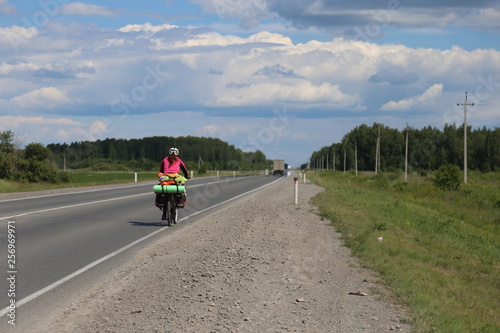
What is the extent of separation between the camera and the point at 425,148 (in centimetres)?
15200

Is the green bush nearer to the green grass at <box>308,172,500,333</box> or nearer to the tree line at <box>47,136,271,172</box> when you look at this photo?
the green grass at <box>308,172,500,333</box>

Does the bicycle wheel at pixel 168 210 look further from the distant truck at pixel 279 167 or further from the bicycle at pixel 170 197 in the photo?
the distant truck at pixel 279 167

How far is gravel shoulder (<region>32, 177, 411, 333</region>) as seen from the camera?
6.44 meters

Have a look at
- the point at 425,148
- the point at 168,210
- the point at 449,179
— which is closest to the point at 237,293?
the point at 168,210

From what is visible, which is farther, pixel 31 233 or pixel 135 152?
pixel 135 152

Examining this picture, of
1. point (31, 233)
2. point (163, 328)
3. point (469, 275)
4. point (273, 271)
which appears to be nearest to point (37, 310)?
point (163, 328)

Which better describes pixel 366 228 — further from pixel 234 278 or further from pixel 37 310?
pixel 37 310

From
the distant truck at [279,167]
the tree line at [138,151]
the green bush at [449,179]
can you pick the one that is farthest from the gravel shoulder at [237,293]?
the tree line at [138,151]

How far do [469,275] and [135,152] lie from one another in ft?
569

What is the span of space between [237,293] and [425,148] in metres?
151

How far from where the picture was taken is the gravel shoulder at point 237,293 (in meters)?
6.44

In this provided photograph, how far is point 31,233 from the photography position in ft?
45.1

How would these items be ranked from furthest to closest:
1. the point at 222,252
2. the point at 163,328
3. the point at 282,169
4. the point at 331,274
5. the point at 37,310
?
1. the point at 282,169
2. the point at 222,252
3. the point at 331,274
4. the point at 37,310
5. the point at 163,328

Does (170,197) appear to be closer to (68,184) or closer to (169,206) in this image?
(169,206)
